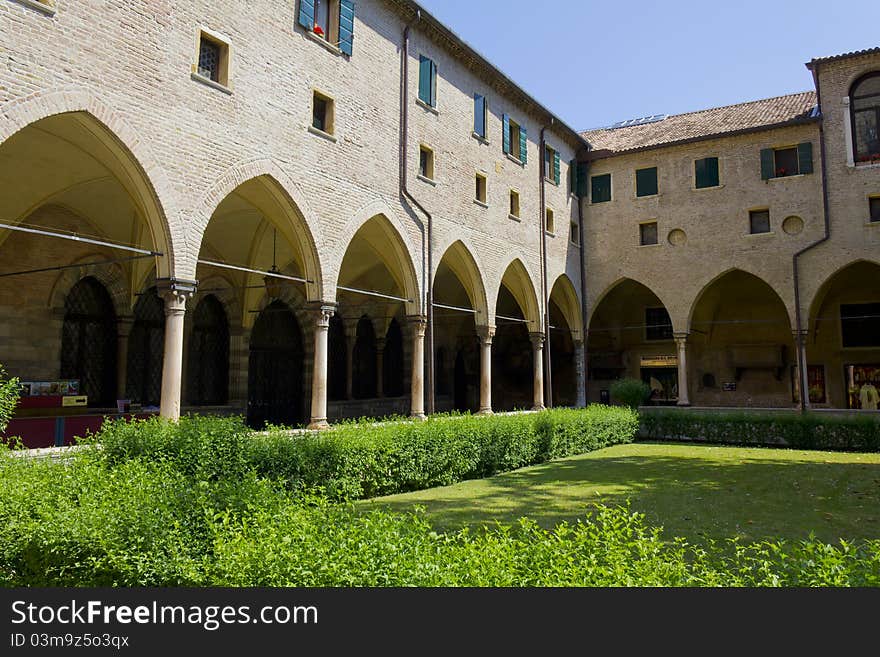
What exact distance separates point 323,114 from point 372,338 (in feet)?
38.8

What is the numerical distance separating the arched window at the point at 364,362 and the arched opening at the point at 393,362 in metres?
0.57

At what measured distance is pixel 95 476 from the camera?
6332mm

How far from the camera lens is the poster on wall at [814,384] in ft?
84.0

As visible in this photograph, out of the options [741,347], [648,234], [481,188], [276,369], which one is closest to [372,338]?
[276,369]

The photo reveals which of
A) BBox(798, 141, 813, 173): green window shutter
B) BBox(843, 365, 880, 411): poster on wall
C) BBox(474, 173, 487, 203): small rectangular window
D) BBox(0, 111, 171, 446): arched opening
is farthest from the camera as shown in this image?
BBox(843, 365, 880, 411): poster on wall

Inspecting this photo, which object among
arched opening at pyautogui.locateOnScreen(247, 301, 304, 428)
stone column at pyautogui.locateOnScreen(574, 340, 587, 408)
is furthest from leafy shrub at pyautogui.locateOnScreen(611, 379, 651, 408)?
arched opening at pyautogui.locateOnScreen(247, 301, 304, 428)

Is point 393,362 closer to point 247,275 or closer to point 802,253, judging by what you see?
point 247,275

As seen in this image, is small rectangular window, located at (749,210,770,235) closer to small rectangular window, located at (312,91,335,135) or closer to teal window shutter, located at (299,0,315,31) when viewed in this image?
small rectangular window, located at (312,91,335,135)

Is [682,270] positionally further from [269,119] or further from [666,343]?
[269,119]

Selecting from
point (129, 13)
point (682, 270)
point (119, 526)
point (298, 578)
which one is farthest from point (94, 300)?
point (682, 270)

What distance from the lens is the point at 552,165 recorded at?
2466 cm

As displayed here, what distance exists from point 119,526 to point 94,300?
13.2 metres

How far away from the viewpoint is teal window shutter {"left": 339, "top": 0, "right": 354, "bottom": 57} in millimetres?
14936

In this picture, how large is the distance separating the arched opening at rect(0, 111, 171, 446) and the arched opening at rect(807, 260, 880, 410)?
76.2 feet
